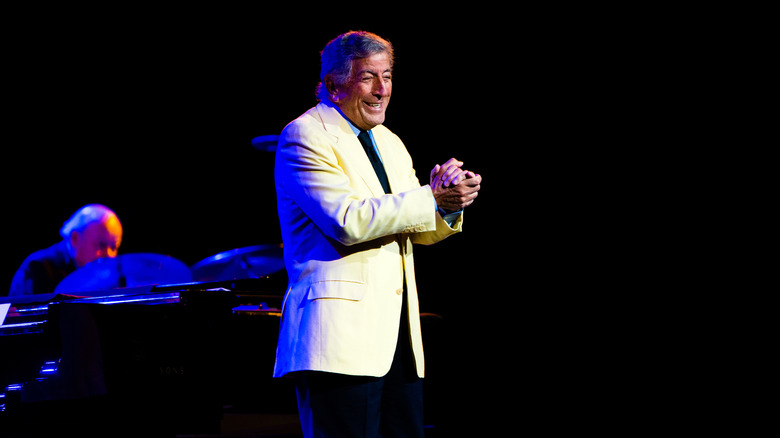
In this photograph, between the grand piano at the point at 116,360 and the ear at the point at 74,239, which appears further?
the ear at the point at 74,239

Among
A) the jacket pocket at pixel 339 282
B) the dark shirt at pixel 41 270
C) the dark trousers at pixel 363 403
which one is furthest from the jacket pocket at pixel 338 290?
the dark shirt at pixel 41 270

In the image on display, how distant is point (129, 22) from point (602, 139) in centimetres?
329

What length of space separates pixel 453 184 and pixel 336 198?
289mm

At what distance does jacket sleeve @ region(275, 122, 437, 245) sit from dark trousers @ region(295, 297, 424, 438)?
32cm

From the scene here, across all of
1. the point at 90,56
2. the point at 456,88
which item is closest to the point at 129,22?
the point at 90,56

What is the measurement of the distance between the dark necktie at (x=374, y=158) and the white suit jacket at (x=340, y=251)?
0.21 ft

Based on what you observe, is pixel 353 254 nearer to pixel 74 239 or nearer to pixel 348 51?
pixel 348 51

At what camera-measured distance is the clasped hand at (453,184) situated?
1.62 meters

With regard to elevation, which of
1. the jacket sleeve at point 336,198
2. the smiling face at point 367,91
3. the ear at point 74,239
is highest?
the smiling face at point 367,91

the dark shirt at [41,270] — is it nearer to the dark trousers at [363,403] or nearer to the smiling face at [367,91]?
the smiling face at [367,91]

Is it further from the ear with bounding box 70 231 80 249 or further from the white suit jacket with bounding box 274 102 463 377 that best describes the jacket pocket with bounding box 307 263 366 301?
the ear with bounding box 70 231 80 249

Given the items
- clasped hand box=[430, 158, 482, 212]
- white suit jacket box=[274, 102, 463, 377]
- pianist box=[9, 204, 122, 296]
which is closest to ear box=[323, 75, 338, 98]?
white suit jacket box=[274, 102, 463, 377]

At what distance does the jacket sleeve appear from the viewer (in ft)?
4.96

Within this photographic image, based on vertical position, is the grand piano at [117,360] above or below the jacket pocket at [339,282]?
below
